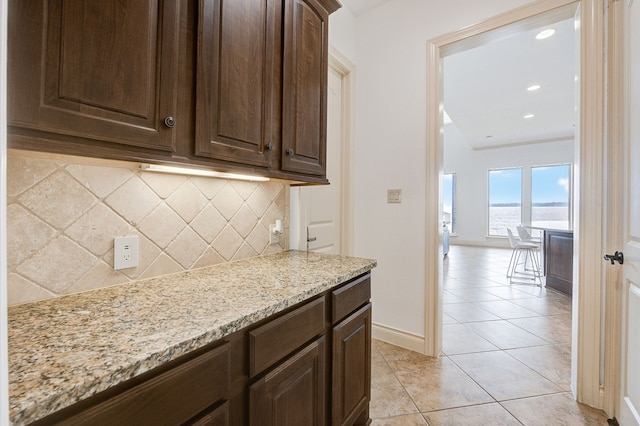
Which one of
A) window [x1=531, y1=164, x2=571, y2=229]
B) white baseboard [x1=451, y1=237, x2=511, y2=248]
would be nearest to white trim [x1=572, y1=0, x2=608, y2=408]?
window [x1=531, y1=164, x2=571, y2=229]

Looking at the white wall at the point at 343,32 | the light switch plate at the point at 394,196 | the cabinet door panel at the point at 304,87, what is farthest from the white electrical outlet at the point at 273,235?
the white wall at the point at 343,32

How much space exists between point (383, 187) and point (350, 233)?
20.4 inches

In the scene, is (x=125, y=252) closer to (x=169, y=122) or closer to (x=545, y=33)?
(x=169, y=122)

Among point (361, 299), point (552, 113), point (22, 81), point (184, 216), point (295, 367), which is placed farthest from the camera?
point (552, 113)

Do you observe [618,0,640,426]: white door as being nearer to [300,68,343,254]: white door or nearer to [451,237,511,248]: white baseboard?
[300,68,343,254]: white door

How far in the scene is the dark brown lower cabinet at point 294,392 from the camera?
81 centimetres

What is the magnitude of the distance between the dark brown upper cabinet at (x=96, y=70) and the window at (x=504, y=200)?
9199 millimetres

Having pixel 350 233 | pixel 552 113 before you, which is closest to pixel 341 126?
pixel 350 233

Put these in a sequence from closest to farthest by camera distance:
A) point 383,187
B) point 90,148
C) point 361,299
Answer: point 90,148 < point 361,299 < point 383,187

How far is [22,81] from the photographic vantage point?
600mm

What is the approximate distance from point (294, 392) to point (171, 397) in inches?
18.9

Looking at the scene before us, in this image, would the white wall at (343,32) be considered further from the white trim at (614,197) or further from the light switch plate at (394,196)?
the white trim at (614,197)

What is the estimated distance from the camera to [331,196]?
2393 mm

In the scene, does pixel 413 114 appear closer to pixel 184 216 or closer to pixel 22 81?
pixel 184 216
